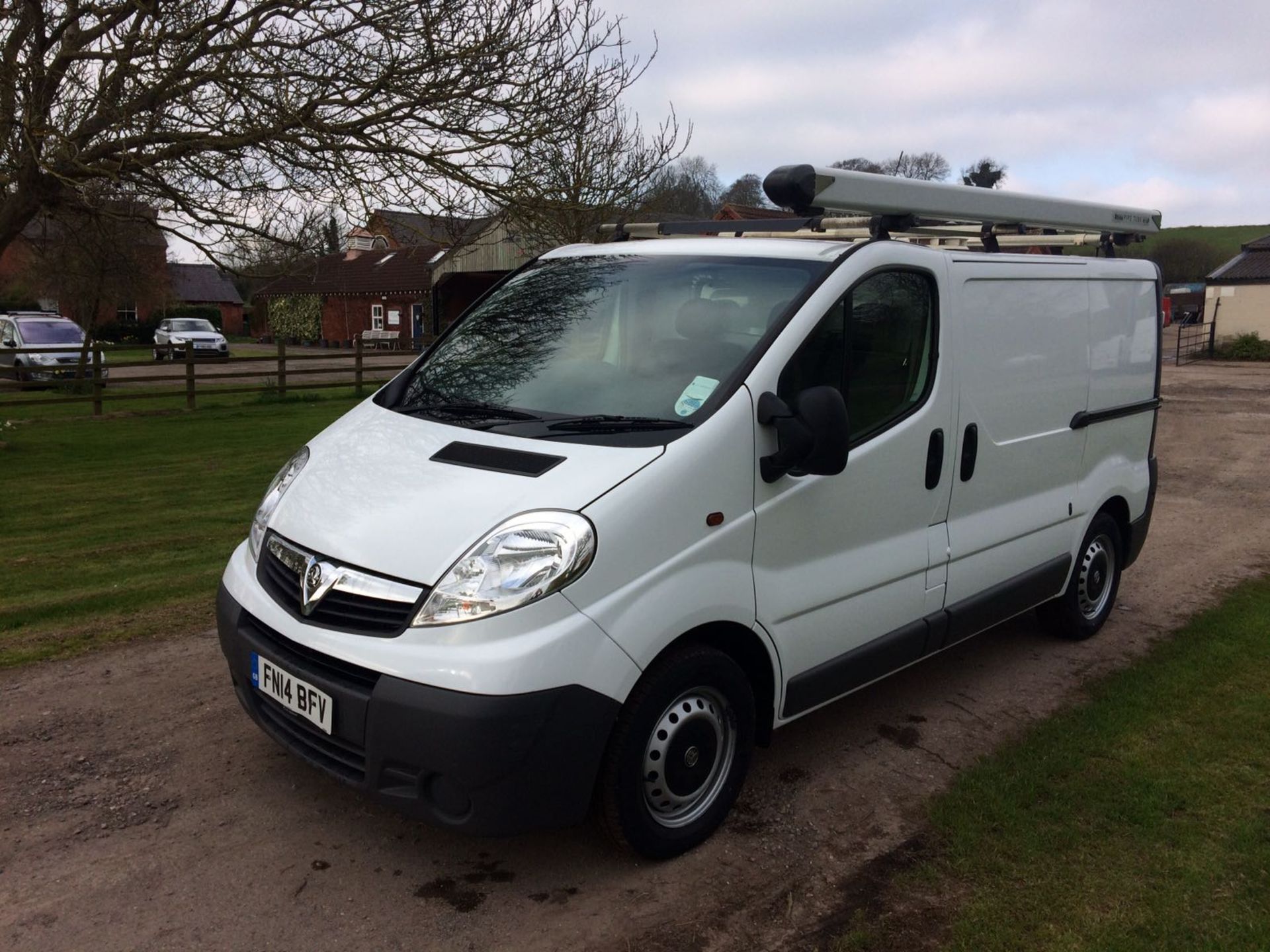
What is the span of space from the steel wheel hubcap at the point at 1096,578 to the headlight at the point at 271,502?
4266mm

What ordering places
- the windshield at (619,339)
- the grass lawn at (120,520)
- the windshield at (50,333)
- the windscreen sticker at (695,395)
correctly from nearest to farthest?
the windscreen sticker at (695,395)
the windshield at (619,339)
the grass lawn at (120,520)
the windshield at (50,333)

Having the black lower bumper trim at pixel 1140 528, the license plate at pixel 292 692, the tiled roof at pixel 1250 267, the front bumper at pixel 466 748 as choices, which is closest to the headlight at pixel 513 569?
the front bumper at pixel 466 748

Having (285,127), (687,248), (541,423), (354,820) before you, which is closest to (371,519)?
(541,423)

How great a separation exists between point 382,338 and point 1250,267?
38523 mm

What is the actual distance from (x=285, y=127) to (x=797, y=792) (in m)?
8.98

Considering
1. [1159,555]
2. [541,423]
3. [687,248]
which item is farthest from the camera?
[1159,555]

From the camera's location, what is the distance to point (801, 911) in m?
3.15

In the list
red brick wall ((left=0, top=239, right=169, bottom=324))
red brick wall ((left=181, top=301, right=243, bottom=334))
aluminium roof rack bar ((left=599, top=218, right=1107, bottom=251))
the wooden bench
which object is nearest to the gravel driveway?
aluminium roof rack bar ((left=599, top=218, right=1107, bottom=251))

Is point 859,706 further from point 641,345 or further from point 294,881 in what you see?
point 294,881

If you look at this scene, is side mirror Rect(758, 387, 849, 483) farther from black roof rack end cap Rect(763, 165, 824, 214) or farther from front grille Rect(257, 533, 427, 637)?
front grille Rect(257, 533, 427, 637)

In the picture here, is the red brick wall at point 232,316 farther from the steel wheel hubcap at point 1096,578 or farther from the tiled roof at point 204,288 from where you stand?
the steel wheel hubcap at point 1096,578

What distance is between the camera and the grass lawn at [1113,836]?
10.1ft

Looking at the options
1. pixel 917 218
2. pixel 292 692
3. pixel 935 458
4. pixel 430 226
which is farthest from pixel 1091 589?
pixel 430 226

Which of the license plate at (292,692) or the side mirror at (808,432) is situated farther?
the side mirror at (808,432)
